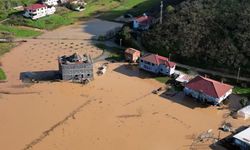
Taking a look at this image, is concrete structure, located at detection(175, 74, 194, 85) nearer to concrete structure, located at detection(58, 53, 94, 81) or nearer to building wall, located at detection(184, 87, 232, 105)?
building wall, located at detection(184, 87, 232, 105)

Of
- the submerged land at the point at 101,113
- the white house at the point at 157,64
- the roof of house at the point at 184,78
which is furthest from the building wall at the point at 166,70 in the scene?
the roof of house at the point at 184,78

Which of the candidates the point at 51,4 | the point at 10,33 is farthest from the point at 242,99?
the point at 51,4

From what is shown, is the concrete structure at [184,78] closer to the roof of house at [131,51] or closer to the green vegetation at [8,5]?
the roof of house at [131,51]

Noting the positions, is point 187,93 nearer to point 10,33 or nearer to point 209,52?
point 209,52

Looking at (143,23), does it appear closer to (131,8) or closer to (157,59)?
(157,59)

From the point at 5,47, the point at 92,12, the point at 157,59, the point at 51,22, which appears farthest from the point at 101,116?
the point at 92,12

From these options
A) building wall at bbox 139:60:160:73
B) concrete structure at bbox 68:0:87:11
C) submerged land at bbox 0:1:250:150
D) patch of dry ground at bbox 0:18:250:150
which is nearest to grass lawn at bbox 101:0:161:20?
concrete structure at bbox 68:0:87:11
